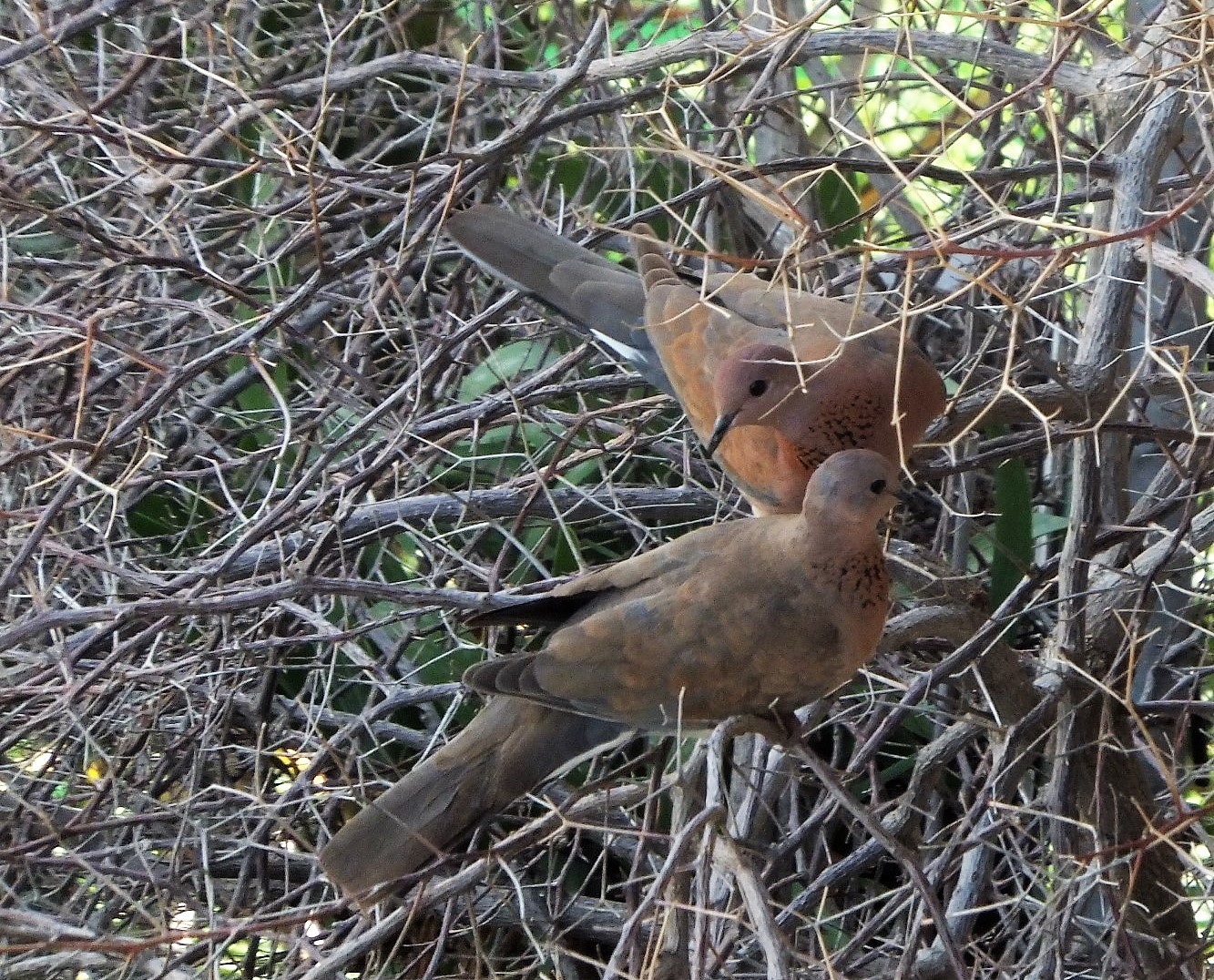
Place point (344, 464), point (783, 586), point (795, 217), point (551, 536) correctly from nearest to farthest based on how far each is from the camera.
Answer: point (795, 217) → point (783, 586) → point (344, 464) → point (551, 536)

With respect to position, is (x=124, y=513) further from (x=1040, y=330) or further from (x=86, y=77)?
(x=1040, y=330)

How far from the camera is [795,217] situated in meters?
1.14

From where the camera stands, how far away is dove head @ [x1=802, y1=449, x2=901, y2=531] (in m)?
1.46

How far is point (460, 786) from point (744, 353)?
75 centimetres

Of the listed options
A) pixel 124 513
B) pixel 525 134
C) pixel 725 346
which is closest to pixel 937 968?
pixel 725 346

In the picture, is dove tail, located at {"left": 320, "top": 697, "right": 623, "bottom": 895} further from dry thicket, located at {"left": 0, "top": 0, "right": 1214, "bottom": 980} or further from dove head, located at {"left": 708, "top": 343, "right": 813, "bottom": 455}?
dove head, located at {"left": 708, "top": 343, "right": 813, "bottom": 455}

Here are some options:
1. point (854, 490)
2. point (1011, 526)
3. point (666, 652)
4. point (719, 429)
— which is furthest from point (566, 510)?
point (1011, 526)

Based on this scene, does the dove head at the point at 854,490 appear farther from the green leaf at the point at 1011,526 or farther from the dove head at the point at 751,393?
the green leaf at the point at 1011,526

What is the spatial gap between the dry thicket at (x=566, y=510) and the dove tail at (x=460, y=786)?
8 cm

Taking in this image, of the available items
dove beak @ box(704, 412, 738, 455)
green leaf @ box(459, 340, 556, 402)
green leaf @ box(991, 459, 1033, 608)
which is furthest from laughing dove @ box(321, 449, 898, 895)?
green leaf @ box(459, 340, 556, 402)

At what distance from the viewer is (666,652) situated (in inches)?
60.9

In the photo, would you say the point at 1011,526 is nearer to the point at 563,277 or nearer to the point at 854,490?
the point at 854,490

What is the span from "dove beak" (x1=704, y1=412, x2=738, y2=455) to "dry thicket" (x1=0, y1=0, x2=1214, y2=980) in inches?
7.0

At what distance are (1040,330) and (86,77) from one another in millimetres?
1932
